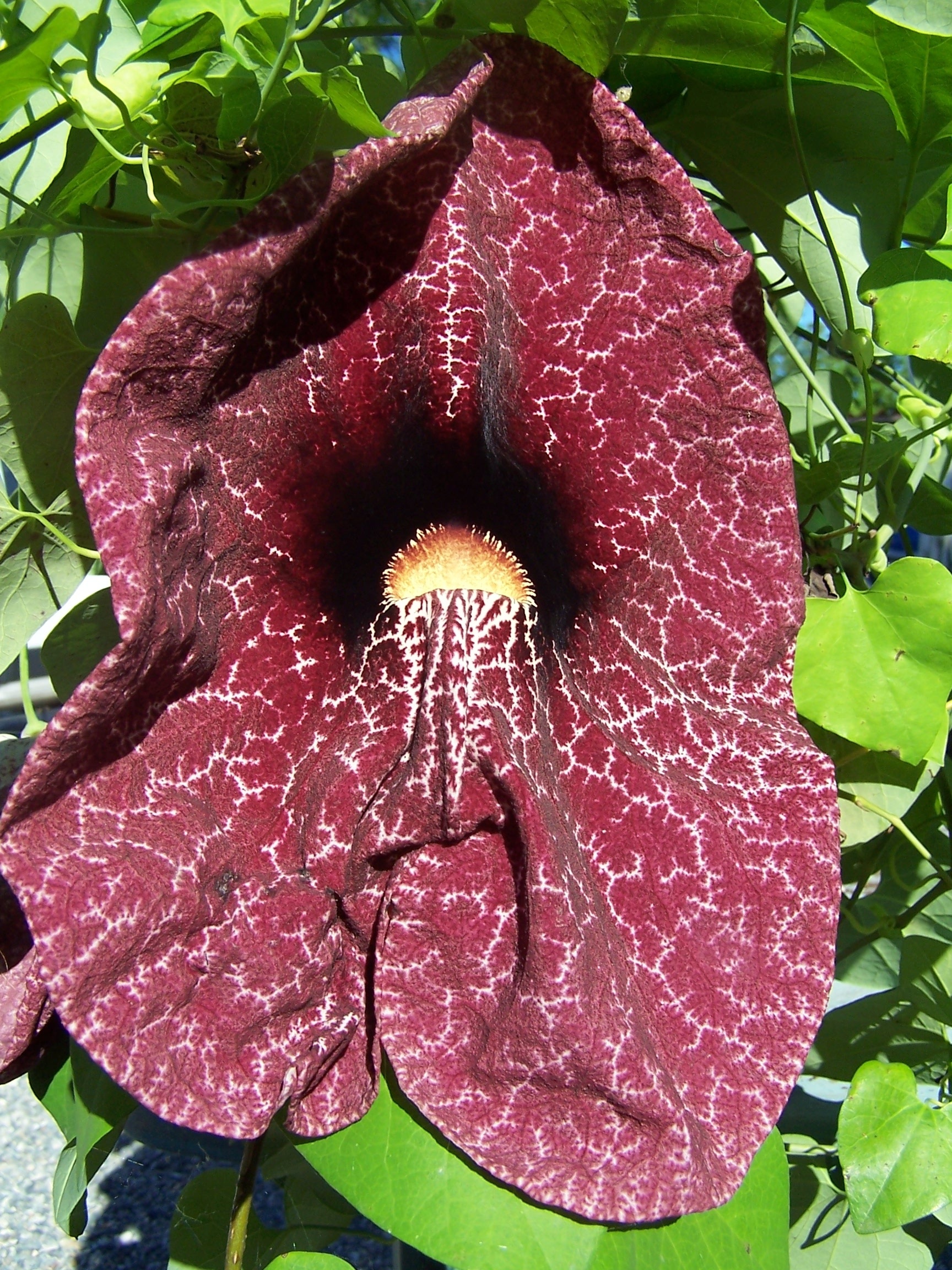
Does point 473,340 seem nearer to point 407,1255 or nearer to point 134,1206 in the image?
point 407,1255

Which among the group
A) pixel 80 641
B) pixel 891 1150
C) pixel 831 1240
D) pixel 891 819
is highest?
pixel 80 641

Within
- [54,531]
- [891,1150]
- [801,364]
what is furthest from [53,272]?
[891,1150]

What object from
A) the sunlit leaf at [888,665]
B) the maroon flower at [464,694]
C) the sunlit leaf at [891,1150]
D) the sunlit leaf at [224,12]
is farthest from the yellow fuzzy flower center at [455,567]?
the sunlit leaf at [891,1150]

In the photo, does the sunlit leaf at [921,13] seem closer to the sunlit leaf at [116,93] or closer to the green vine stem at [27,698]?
the sunlit leaf at [116,93]

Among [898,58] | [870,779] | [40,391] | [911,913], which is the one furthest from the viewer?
[911,913]

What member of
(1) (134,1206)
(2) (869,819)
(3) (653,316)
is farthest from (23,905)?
(1) (134,1206)

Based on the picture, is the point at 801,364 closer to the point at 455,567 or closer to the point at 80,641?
the point at 455,567

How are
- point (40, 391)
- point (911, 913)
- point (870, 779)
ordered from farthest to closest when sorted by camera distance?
point (911, 913) < point (870, 779) < point (40, 391)
